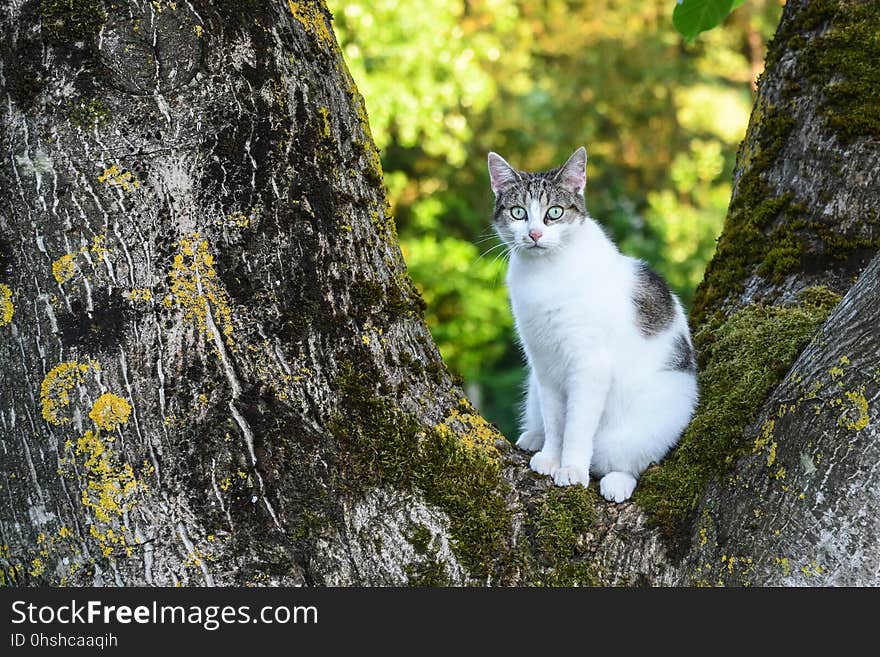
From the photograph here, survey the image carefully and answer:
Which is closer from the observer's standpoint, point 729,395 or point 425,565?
point 425,565

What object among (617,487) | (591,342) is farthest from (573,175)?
(617,487)

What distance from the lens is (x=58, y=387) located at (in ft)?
7.80

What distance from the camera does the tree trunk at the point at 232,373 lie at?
2387mm

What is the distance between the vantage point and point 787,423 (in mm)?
2480

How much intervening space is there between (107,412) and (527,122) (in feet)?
41.0

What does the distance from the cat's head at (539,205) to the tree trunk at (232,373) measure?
1.14m

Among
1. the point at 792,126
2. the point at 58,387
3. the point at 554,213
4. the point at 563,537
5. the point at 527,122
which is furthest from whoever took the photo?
the point at 527,122

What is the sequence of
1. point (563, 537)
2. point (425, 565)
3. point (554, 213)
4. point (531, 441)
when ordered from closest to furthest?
point (425, 565), point (563, 537), point (554, 213), point (531, 441)

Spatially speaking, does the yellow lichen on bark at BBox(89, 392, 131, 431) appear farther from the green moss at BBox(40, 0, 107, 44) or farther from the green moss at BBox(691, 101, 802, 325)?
the green moss at BBox(691, 101, 802, 325)

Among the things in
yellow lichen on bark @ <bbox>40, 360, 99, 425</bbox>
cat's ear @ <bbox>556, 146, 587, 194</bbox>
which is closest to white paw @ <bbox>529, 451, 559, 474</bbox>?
cat's ear @ <bbox>556, 146, 587, 194</bbox>

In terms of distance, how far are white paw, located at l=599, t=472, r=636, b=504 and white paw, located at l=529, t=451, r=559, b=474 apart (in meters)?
0.18

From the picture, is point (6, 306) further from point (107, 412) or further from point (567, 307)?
point (567, 307)

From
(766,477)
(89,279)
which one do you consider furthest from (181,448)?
(766,477)

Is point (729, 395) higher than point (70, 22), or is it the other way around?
point (70, 22)
